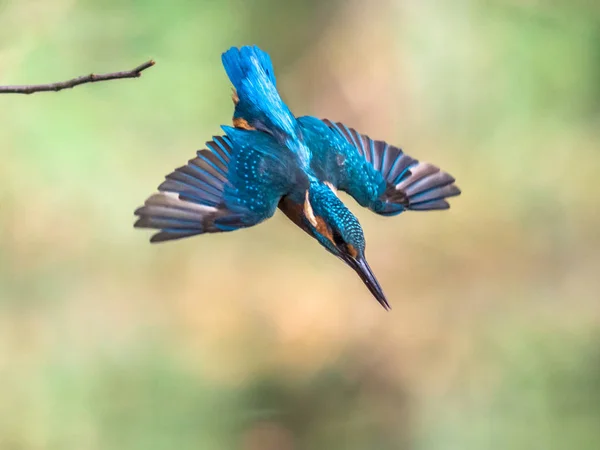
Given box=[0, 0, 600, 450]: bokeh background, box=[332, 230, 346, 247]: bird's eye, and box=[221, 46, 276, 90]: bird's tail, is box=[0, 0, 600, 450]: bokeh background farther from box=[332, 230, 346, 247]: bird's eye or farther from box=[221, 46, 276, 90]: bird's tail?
box=[332, 230, 346, 247]: bird's eye

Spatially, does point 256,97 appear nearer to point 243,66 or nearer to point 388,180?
point 243,66

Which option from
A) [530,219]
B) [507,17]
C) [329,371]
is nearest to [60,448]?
[329,371]

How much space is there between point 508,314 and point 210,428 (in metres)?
1.02

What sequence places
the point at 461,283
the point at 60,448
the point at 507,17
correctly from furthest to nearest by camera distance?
1. the point at 507,17
2. the point at 461,283
3. the point at 60,448

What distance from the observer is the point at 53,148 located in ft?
8.51

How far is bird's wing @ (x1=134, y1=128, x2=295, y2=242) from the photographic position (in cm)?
96

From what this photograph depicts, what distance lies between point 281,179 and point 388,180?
257 mm

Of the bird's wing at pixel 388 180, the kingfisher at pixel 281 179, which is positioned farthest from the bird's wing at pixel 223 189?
the bird's wing at pixel 388 180

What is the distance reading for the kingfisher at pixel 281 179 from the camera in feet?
3.33

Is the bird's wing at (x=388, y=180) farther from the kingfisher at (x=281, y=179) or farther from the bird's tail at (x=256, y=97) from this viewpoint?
the bird's tail at (x=256, y=97)

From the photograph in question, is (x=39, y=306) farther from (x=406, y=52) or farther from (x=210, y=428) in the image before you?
(x=406, y=52)

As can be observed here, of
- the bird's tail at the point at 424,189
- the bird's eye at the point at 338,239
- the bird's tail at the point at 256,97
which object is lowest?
the bird's eye at the point at 338,239

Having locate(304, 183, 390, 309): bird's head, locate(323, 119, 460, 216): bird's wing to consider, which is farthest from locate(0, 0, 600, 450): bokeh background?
locate(304, 183, 390, 309): bird's head

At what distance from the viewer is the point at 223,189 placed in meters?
1.08
